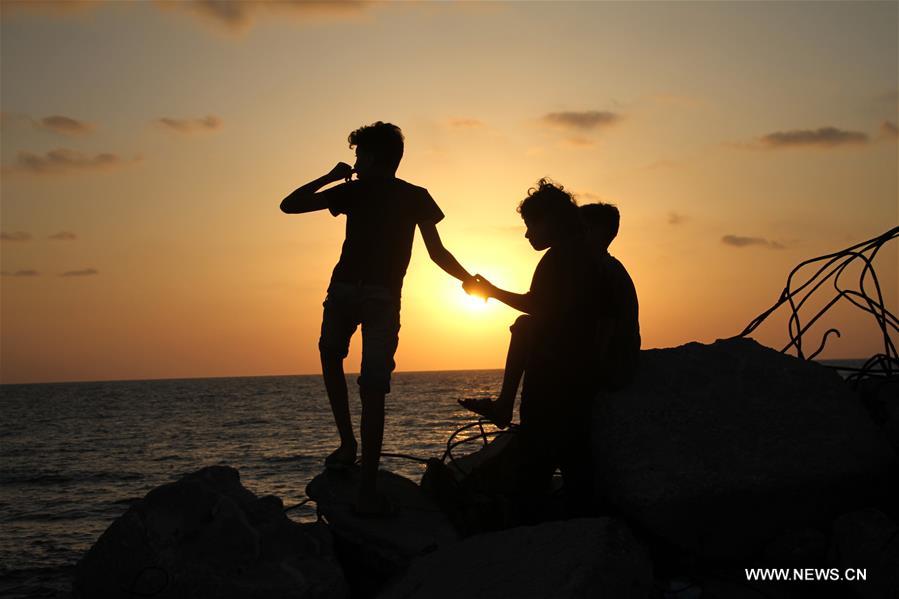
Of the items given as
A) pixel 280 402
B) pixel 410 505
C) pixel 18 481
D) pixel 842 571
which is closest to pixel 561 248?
pixel 410 505

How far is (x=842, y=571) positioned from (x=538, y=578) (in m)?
1.87

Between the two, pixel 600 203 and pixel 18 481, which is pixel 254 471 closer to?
pixel 18 481

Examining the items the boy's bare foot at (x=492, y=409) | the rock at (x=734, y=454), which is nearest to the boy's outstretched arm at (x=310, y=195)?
the boy's bare foot at (x=492, y=409)

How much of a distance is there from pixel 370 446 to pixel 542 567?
169 centimetres

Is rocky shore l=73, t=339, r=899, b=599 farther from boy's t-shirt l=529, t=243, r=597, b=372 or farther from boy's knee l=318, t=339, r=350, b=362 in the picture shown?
boy's knee l=318, t=339, r=350, b=362

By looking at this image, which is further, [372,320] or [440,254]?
[440,254]

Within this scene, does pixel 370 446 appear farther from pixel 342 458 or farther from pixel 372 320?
pixel 372 320

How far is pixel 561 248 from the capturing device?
542cm

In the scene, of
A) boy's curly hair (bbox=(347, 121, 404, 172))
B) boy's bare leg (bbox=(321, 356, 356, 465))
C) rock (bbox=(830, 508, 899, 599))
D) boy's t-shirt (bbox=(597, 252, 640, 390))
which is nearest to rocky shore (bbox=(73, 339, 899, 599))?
rock (bbox=(830, 508, 899, 599))

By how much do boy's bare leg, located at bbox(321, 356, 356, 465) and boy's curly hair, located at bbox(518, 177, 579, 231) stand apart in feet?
5.96

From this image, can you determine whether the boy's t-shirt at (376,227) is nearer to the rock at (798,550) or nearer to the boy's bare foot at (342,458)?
the boy's bare foot at (342,458)

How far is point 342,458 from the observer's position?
5902 mm

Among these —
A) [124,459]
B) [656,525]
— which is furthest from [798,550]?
[124,459]

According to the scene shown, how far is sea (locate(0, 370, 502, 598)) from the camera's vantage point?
17984 millimetres
